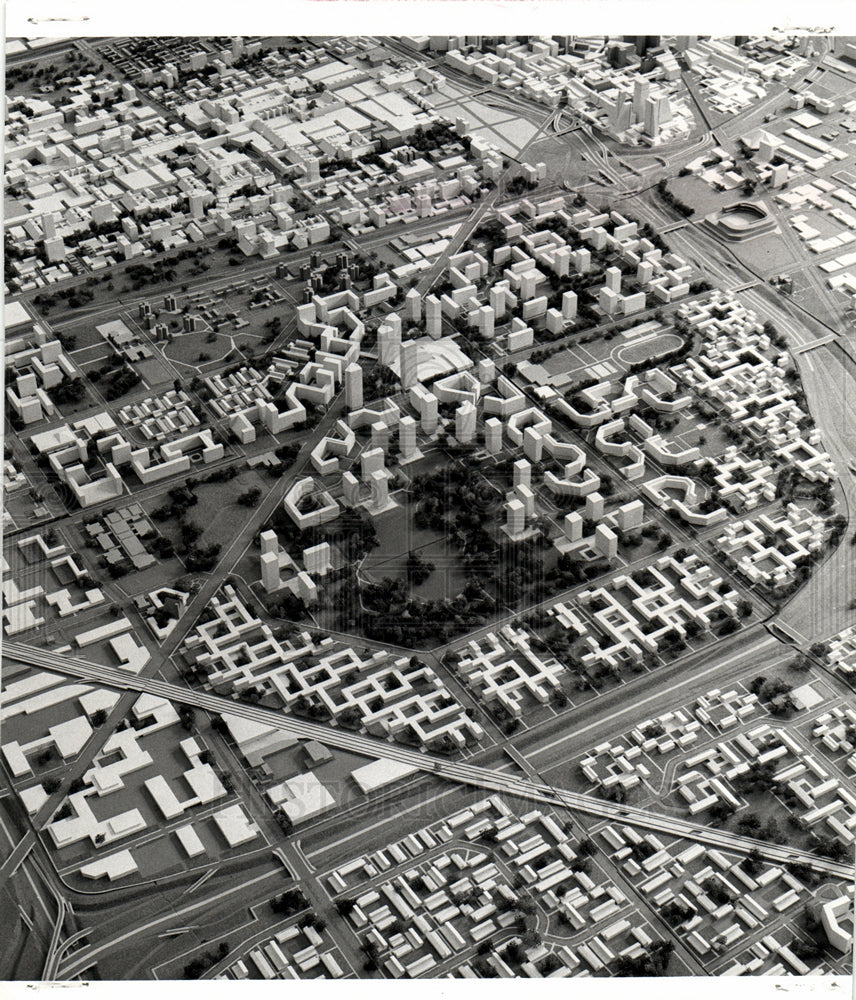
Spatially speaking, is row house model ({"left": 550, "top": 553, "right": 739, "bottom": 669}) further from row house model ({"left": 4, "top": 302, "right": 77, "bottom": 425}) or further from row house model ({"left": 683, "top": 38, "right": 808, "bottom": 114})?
row house model ({"left": 683, "top": 38, "right": 808, "bottom": 114})

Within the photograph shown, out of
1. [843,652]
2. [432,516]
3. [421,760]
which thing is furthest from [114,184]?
[843,652]

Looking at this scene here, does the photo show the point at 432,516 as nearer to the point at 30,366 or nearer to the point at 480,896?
the point at 480,896

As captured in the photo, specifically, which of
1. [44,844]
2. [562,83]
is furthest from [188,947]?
[562,83]

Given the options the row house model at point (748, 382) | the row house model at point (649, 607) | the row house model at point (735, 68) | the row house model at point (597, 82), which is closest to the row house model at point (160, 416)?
the row house model at point (649, 607)

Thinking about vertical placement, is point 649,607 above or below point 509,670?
above

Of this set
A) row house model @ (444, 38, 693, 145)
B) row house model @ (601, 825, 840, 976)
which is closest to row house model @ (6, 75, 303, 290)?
row house model @ (444, 38, 693, 145)

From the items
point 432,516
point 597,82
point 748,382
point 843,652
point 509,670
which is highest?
point 597,82
